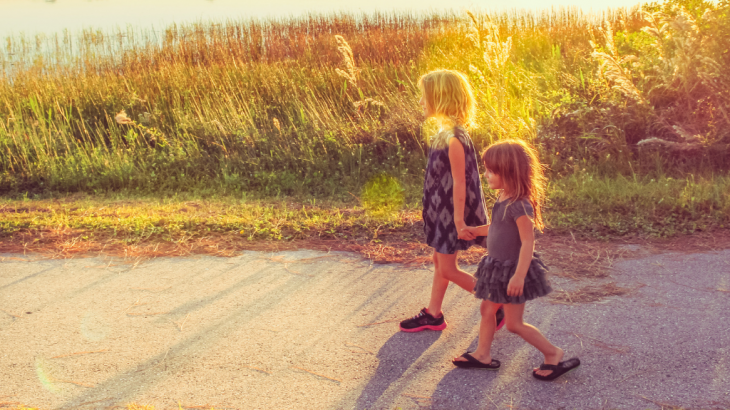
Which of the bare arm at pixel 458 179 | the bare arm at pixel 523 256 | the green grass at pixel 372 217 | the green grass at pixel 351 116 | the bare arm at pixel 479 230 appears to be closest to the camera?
the bare arm at pixel 523 256

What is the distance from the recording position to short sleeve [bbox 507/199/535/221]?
9.05ft

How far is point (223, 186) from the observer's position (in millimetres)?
7719

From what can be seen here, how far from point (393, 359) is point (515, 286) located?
2.82 ft

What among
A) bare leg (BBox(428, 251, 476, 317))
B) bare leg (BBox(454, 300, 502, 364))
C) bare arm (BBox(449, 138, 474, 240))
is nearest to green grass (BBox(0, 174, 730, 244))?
bare leg (BBox(428, 251, 476, 317))

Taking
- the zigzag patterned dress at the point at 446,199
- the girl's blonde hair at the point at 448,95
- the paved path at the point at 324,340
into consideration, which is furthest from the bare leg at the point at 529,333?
the girl's blonde hair at the point at 448,95

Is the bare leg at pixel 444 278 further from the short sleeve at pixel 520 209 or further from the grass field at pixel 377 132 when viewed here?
the grass field at pixel 377 132

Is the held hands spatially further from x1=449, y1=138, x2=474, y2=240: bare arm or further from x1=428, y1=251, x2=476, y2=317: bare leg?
x1=428, y1=251, x2=476, y2=317: bare leg

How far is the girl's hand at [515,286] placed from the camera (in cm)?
273

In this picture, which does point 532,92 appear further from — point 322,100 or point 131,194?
point 131,194

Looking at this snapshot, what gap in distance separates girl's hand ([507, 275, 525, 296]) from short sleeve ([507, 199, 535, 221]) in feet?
0.93

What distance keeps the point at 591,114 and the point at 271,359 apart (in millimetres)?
5869

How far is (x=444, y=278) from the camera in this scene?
139 inches

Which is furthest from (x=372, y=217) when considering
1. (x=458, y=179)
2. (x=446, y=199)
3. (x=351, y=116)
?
(x=351, y=116)

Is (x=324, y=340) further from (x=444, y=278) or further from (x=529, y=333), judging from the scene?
(x=529, y=333)
